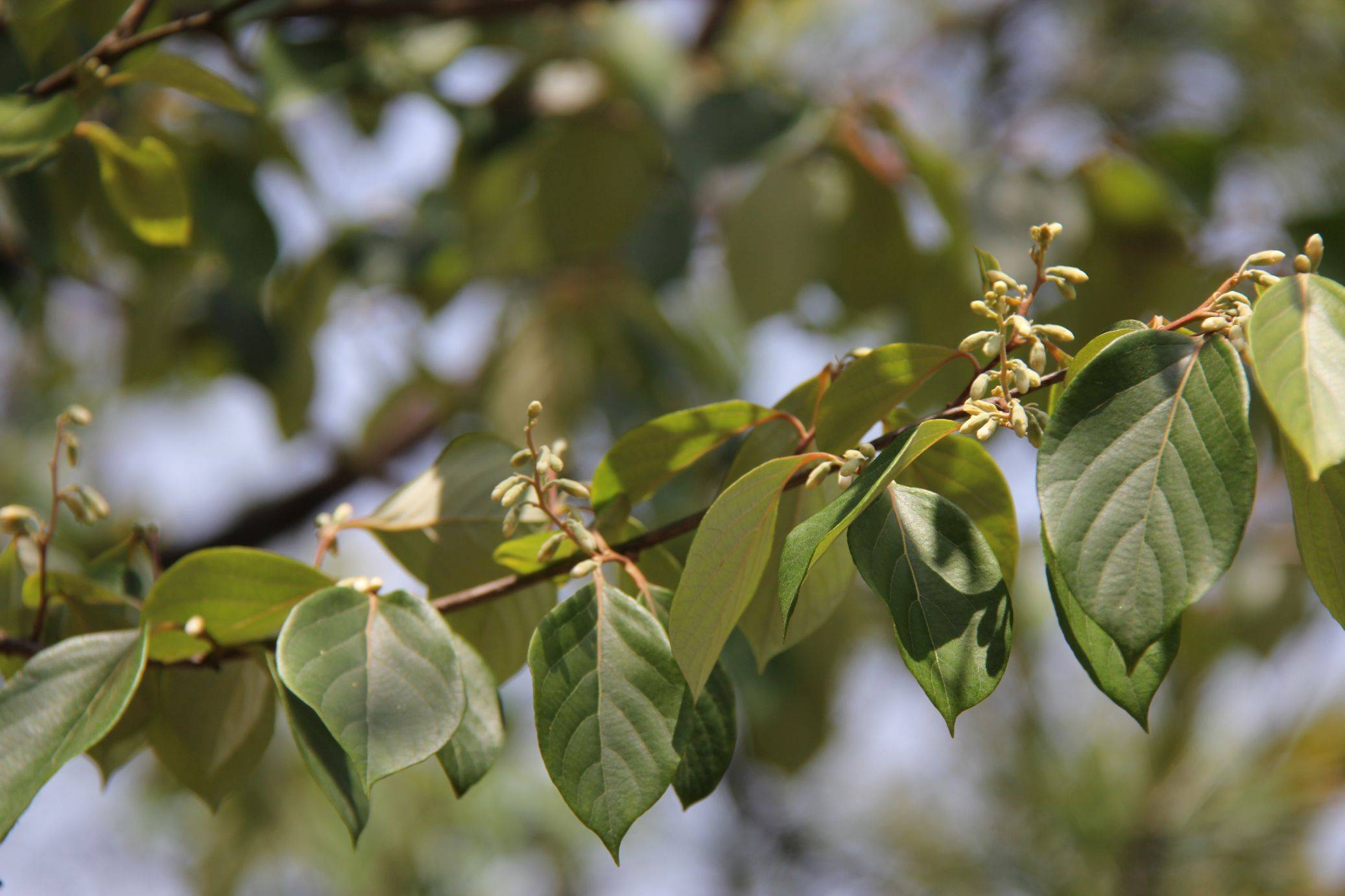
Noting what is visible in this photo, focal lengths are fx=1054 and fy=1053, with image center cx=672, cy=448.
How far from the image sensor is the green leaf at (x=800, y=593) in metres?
0.44

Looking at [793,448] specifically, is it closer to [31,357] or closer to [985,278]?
[985,278]

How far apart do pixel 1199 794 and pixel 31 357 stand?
2.62m

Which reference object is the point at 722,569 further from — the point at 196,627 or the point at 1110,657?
the point at 196,627

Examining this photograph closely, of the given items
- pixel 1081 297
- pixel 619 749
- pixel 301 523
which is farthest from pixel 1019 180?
pixel 301 523

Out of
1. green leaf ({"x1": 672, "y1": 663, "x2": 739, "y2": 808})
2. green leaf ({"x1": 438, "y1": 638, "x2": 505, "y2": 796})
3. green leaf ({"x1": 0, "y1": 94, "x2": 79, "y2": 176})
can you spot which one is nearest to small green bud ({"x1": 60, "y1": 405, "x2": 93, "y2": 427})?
green leaf ({"x1": 0, "y1": 94, "x2": 79, "y2": 176})

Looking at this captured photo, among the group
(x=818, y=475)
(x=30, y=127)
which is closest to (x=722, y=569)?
(x=818, y=475)

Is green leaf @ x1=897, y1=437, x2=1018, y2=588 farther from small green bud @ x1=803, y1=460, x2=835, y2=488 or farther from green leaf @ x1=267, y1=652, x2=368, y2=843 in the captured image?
green leaf @ x1=267, y1=652, x2=368, y2=843

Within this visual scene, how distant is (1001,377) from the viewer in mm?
339

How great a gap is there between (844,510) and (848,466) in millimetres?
41

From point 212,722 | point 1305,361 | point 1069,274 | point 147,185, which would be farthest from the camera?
point 147,185

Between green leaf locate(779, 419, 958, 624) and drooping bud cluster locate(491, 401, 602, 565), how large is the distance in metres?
0.11

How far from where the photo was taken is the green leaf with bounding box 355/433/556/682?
49 centimetres

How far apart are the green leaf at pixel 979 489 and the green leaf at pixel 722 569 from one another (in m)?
0.08

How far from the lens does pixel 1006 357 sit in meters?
0.35
